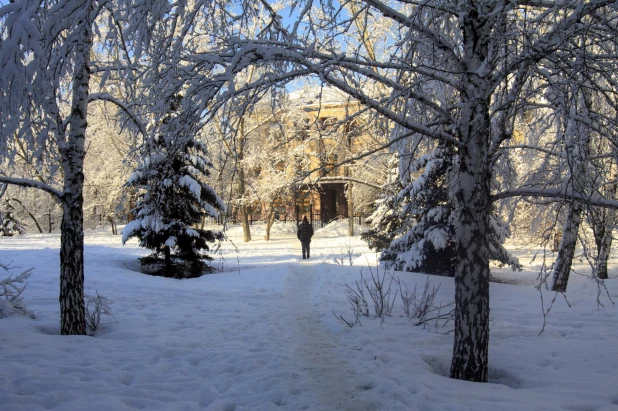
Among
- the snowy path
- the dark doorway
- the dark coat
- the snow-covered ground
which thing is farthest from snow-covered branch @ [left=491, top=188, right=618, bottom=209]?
the dark doorway

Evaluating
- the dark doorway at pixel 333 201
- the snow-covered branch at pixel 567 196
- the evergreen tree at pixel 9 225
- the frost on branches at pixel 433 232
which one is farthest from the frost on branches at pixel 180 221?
the dark doorway at pixel 333 201

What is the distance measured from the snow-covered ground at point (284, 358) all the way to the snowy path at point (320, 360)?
0.06 feet

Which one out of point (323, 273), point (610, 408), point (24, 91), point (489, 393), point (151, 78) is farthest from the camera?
point (323, 273)

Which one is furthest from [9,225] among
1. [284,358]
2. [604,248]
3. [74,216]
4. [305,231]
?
[604,248]

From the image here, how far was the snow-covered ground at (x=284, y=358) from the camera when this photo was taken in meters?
3.91

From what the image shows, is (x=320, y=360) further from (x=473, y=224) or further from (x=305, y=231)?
(x=305, y=231)

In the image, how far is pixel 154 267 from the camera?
14.9 metres

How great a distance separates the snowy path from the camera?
4.06 m

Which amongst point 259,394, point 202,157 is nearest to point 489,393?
point 259,394

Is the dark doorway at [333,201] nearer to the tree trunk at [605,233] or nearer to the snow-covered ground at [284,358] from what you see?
the tree trunk at [605,233]

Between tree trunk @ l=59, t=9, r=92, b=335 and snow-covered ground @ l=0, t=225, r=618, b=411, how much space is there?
0.38m

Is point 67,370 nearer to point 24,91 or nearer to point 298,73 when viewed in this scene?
point 24,91

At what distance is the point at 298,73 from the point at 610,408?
3939 mm

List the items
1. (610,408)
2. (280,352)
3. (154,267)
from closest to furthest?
(610,408) < (280,352) < (154,267)
